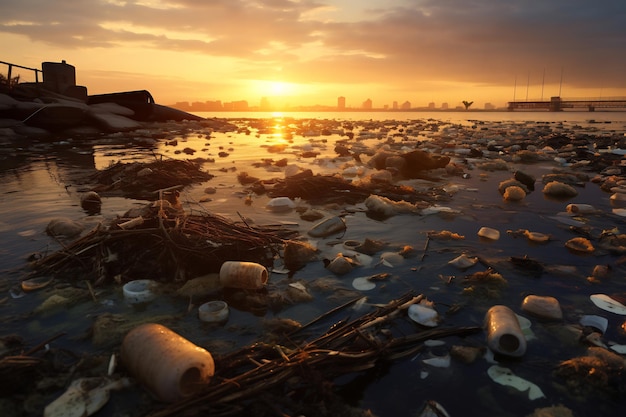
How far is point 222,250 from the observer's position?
144 inches

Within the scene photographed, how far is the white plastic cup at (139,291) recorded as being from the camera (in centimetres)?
300

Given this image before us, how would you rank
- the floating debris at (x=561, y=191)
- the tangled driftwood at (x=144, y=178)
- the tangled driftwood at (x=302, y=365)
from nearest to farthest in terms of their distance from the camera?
the tangled driftwood at (x=302, y=365)
the floating debris at (x=561, y=191)
the tangled driftwood at (x=144, y=178)

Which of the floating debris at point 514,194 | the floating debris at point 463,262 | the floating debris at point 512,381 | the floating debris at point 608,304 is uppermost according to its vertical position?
the floating debris at point 514,194

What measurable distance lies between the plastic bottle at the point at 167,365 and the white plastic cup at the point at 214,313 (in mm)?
597

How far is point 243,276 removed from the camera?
3146 millimetres

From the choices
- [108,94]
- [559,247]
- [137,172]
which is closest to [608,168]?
[559,247]

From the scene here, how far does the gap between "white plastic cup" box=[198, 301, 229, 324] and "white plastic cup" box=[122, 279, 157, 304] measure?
1.93ft

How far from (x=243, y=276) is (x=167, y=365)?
132cm

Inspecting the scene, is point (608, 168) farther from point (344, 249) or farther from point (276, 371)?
point (276, 371)

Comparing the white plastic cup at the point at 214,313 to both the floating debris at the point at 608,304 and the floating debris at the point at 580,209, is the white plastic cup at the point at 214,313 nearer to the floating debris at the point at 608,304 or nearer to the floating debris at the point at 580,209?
the floating debris at the point at 608,304

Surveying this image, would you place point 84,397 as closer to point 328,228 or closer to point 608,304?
point 328,228

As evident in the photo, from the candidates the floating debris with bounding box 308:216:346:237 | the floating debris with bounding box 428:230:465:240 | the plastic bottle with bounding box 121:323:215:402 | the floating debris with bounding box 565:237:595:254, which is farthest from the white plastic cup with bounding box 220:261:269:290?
the floating debris with bounding box 565:237:595:254

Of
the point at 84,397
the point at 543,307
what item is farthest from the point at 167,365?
the point at 543,307

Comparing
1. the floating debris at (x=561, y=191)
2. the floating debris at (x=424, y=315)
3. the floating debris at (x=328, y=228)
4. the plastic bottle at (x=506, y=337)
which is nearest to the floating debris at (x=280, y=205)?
the floating debris at (x=328, y=228)
